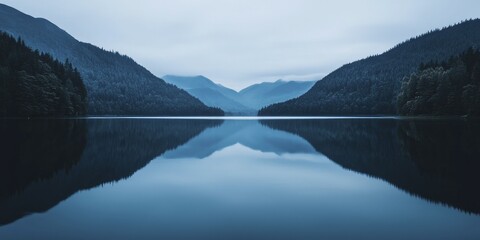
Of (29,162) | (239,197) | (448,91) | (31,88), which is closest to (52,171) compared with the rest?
(29,162)

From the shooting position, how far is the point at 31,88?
8956 cm

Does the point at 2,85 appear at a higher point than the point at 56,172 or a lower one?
higher

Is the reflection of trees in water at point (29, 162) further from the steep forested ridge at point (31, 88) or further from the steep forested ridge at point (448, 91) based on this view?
the steep forested ridge at point (448, 91)

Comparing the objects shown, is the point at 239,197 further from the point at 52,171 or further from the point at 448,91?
the point at 448,91

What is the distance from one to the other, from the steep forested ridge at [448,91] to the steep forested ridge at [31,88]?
294 ft

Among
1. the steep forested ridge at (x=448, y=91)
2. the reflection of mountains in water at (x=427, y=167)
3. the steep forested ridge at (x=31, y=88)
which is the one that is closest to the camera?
the reflection of mountains in water at (x=427, y=167)

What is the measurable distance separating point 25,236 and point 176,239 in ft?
12.0

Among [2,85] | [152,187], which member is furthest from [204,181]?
[2,85]

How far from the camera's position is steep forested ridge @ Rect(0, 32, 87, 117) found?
285 ft

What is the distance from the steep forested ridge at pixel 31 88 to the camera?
Answer: 86956mm

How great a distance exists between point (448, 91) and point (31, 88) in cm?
9764

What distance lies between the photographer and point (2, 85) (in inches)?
3305

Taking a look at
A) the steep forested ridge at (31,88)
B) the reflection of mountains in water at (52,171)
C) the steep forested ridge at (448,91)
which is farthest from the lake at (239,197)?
the steep forested ridge at (31,88)

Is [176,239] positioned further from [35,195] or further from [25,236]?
[35,195]
